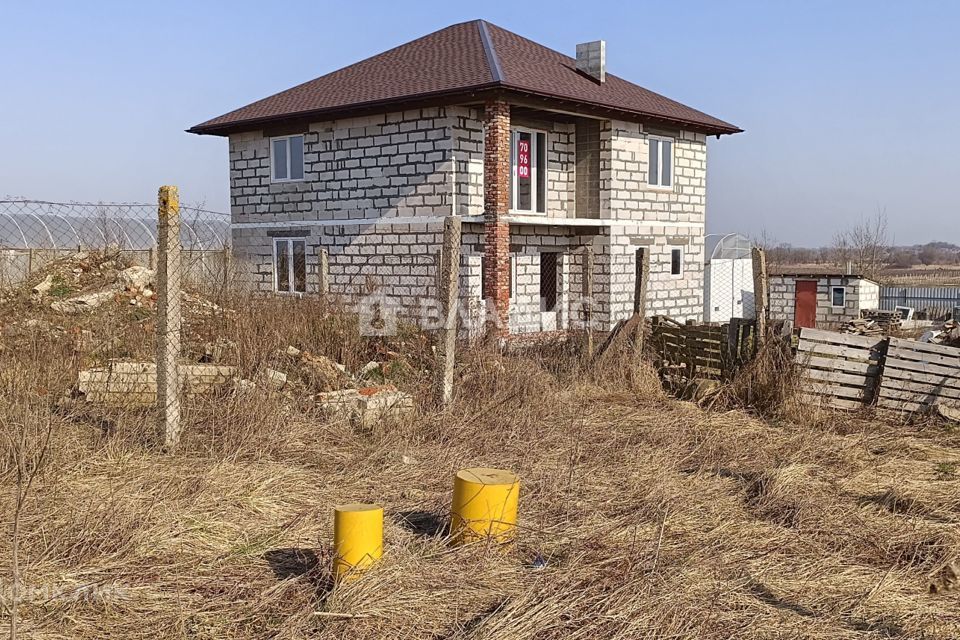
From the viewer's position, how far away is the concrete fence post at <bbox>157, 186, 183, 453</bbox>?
268 inches

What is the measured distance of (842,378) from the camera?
32.9 feet

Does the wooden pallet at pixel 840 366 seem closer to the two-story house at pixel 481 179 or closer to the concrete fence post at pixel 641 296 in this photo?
the concrete fence post at pixel 641 296

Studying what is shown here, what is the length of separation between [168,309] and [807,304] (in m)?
27.2

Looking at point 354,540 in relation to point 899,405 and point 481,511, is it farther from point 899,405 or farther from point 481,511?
point 899,405

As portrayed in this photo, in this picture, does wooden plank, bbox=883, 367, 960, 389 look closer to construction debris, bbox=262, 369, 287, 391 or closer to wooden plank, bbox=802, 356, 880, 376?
wooden plank, bbox=802, 356, 880, 376

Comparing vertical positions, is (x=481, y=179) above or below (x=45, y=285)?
above

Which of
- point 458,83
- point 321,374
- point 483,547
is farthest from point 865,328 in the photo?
point 483,547

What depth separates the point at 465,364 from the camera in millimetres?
10086

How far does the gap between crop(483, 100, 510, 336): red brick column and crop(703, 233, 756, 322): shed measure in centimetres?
1089

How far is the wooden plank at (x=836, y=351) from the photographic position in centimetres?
1000

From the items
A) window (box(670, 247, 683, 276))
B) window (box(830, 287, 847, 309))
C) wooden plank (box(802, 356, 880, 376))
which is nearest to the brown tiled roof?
window (box(670, 247, 683, 276))

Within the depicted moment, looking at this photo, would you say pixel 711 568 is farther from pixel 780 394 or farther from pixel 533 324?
pixel 533 324

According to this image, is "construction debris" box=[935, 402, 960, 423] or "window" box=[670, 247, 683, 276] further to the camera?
"window" box=[670, 247, 683, 276]

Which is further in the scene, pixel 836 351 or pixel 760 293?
pixel 760 293
